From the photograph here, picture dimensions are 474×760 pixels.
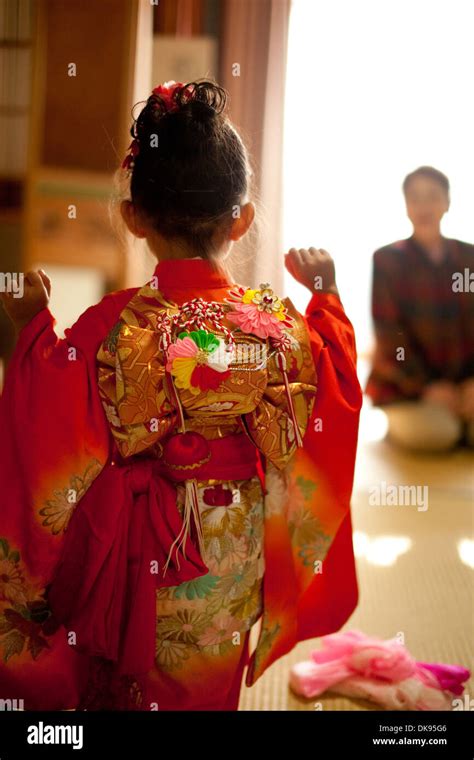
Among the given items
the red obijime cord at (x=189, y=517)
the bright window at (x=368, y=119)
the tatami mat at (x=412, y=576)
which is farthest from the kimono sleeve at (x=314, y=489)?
the bright window at (x=368, y=119)

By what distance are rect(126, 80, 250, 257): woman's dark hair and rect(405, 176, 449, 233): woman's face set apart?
5.19 feet

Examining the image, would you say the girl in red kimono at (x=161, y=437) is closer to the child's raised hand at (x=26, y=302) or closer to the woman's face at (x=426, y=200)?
the child's raised hand at (x=26, y=302)

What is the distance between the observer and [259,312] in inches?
44.9

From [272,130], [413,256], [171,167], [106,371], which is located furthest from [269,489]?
[413,256]

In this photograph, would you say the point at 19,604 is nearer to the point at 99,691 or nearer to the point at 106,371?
the point at 99,691

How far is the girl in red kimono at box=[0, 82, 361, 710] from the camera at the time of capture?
111cm

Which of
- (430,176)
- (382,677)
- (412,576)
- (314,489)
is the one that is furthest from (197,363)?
(430,176)

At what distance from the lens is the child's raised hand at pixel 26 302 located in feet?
3.76

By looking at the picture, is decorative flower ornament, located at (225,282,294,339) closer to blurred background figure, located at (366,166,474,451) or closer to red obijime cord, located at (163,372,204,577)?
red obijime cord, located at (163,372,204,577)

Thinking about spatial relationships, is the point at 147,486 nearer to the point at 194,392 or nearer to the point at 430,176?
the point at 194,392

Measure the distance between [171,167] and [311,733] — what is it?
0.94 metres

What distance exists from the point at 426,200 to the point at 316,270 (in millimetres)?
1540

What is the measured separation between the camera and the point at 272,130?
5.98ft

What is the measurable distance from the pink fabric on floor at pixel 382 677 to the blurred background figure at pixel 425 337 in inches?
65.6
